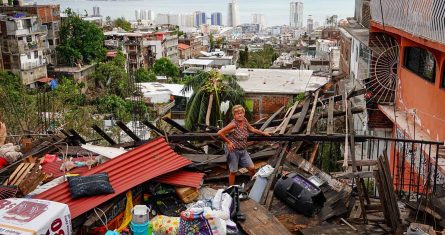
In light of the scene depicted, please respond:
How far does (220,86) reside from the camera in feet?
60.3

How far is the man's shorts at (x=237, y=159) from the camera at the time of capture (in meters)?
7.28

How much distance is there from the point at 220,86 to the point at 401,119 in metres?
7.88

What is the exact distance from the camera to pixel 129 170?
21.4ft

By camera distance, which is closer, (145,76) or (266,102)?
(266,102)

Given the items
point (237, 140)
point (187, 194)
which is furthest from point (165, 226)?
point (237, 140)

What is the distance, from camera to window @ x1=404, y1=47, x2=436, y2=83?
10945 millimetres

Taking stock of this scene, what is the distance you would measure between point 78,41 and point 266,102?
36.4m

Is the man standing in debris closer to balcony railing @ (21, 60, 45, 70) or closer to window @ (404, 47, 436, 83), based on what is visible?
window @ (404, 47, 436, 83)

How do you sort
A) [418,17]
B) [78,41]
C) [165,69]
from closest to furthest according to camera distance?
[418,17] → [78,41] → [165,69]

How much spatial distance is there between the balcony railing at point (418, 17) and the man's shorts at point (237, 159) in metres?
4.24

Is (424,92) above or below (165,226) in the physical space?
above

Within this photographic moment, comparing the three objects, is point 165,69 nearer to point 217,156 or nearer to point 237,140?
point 217,156

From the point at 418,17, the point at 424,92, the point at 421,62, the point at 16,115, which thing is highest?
the point at 418,17

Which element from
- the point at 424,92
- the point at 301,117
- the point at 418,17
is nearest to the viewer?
the point at 301,117
